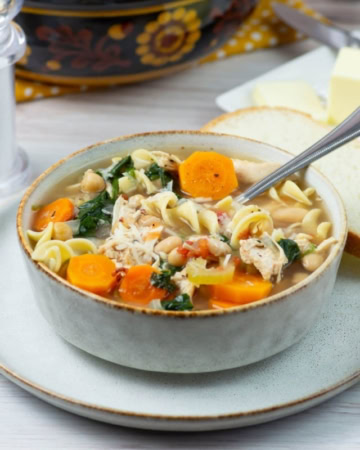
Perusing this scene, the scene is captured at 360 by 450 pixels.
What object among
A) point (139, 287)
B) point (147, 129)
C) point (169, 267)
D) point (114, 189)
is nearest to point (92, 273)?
point (139, 287)

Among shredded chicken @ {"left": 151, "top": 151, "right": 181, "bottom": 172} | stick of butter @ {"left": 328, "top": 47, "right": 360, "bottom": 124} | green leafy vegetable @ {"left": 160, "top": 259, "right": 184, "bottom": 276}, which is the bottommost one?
stick of butter @ {"left": 328, "top": 47, "right": 360, "bottom": 124}

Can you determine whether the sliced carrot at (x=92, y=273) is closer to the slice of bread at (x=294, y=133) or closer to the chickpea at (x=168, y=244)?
the chickpea at (x=168, y=244)

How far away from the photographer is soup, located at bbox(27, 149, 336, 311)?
2.56 metres

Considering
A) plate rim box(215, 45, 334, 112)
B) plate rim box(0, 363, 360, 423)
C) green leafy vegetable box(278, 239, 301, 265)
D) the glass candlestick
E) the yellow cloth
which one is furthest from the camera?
the yellow cloth

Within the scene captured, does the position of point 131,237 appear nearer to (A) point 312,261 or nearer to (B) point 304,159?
(A) point 312,261

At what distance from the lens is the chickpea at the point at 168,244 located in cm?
272

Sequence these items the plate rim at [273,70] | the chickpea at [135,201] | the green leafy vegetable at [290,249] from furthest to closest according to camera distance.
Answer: the plate rim at [273,70]
the chickpea at [135,201]
the green leafy vegetable at [290,249]

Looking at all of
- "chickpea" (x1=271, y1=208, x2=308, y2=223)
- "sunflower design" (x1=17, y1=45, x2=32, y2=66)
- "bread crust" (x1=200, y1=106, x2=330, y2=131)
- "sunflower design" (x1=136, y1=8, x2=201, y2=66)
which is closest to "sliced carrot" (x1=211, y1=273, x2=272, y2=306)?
"chickpea" (x1=271, y1=208, x2=308, y2=223)

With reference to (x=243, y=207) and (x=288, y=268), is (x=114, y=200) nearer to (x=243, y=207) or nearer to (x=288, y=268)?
(x=243, y=207)

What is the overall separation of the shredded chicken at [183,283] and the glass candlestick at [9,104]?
1708mm

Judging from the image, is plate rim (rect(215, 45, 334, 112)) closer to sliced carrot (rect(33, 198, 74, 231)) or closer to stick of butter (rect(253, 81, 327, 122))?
stick of butter (rect(253, 81, 327, 122))

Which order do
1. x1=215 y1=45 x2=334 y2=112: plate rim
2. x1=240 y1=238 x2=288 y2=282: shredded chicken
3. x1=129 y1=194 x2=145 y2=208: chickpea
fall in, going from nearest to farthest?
x1=240 y1=238 x2=288 y2=282: shredded chicken < x1=129 y1=194 x2=145 y2=208: chickpea < x1=215 y1=45 x2=334 y2=112: plate rim

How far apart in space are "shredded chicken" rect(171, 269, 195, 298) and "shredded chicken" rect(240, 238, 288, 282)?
22 centimetres

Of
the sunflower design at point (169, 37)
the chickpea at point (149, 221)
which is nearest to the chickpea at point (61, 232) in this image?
the chickpea at point (149, 221)
